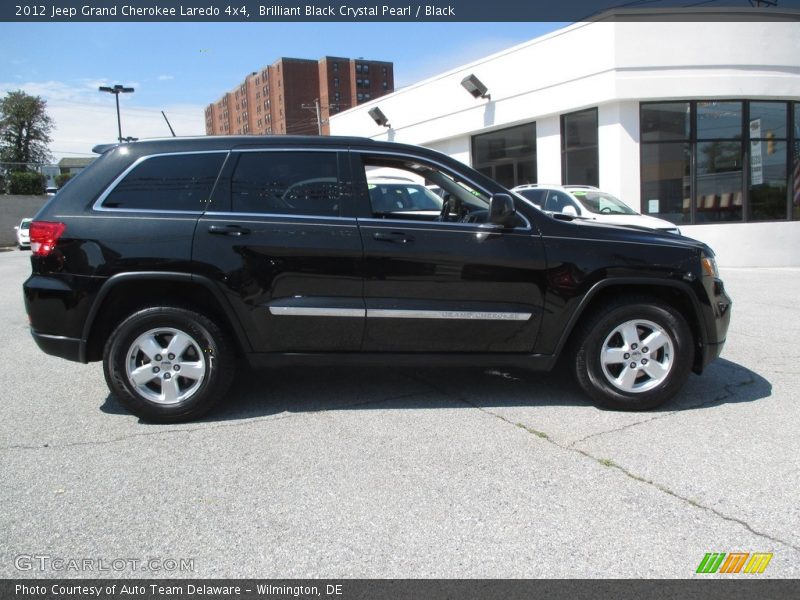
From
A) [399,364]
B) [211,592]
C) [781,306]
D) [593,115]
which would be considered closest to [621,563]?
[211,592]

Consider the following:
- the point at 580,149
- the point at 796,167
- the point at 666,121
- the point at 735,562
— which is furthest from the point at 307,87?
the point at 735,562

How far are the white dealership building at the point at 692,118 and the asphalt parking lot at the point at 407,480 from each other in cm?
1088

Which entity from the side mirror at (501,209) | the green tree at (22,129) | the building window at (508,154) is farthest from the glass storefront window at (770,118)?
the green tree at (22,129)

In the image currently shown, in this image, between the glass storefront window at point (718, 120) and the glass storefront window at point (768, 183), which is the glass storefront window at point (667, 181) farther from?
the glass storefront window at point (768, 183)

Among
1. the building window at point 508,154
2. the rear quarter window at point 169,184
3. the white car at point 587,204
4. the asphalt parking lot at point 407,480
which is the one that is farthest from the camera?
the building window at point 508,154

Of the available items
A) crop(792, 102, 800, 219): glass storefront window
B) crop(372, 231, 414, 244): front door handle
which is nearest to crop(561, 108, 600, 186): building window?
crop(792, 102, 800, 219): glass storefront window

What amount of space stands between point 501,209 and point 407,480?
6.24ft

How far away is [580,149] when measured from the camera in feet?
54.4

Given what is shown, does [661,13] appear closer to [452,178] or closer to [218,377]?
[452,178]

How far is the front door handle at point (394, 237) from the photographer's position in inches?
174

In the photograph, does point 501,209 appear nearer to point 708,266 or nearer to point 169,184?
point 708,266

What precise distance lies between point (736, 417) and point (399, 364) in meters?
2.38

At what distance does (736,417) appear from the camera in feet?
14.8

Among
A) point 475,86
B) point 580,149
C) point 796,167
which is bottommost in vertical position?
point 796,167
